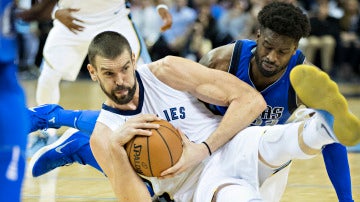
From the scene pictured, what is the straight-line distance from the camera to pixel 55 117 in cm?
500

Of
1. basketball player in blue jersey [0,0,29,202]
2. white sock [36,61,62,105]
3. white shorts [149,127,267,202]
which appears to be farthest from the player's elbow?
white sock [36,61,62,105]

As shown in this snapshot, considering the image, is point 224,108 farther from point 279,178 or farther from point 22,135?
point 22,135

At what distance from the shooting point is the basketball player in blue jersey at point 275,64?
4.00 m

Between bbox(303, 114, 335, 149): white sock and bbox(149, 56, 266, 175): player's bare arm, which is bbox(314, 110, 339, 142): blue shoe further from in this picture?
bbox(149, 56, 266, 175): player's bare arm

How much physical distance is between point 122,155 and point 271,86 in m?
1.13

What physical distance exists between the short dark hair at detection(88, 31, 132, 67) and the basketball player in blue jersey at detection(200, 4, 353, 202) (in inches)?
28.1

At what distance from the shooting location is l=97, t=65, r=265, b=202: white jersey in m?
3.72

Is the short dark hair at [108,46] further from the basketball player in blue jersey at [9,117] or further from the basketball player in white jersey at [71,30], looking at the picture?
the basketball player in white jersey at [71,30]

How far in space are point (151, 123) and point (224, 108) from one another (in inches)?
25.0

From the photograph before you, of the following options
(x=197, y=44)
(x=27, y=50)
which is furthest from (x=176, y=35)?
(x=27, y=50)

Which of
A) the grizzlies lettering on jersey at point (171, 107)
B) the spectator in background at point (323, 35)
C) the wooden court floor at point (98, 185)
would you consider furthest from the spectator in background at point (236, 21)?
the grizzlies lettering on jersey at point (171, 107)

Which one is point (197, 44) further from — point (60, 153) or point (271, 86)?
point (271, 86)

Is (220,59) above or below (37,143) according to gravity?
above

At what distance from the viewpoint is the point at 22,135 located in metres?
2.69
